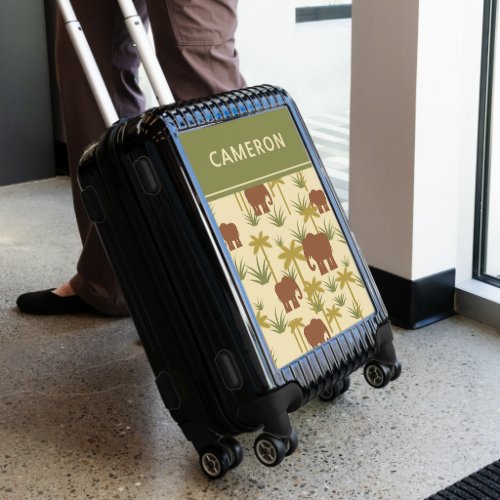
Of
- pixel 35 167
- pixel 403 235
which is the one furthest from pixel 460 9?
pixel 35 167

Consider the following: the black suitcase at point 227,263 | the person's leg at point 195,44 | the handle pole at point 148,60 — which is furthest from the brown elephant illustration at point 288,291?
the person's leg at point 195,44

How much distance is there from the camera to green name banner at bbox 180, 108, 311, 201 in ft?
4.36

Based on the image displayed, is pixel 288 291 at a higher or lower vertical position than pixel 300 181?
lower

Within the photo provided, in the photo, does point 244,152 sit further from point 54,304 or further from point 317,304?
point 54,304

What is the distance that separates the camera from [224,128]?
1.37m

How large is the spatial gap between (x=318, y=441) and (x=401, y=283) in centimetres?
51

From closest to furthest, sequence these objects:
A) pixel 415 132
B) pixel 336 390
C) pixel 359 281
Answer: pixel 359 281, pixel 336 390, pixel 415 132

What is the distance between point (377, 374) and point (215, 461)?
0.32m

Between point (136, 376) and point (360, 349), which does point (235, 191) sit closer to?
point (360, 349)

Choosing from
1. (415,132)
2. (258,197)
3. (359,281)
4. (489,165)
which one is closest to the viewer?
(258,197)

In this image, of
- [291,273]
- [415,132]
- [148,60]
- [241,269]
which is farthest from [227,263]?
[415,132]

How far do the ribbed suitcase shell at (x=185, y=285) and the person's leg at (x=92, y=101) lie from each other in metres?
0.53

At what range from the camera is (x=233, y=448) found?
139 cm

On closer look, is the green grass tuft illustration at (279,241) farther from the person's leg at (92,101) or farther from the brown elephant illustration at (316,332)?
the person's leg at (92,101)
